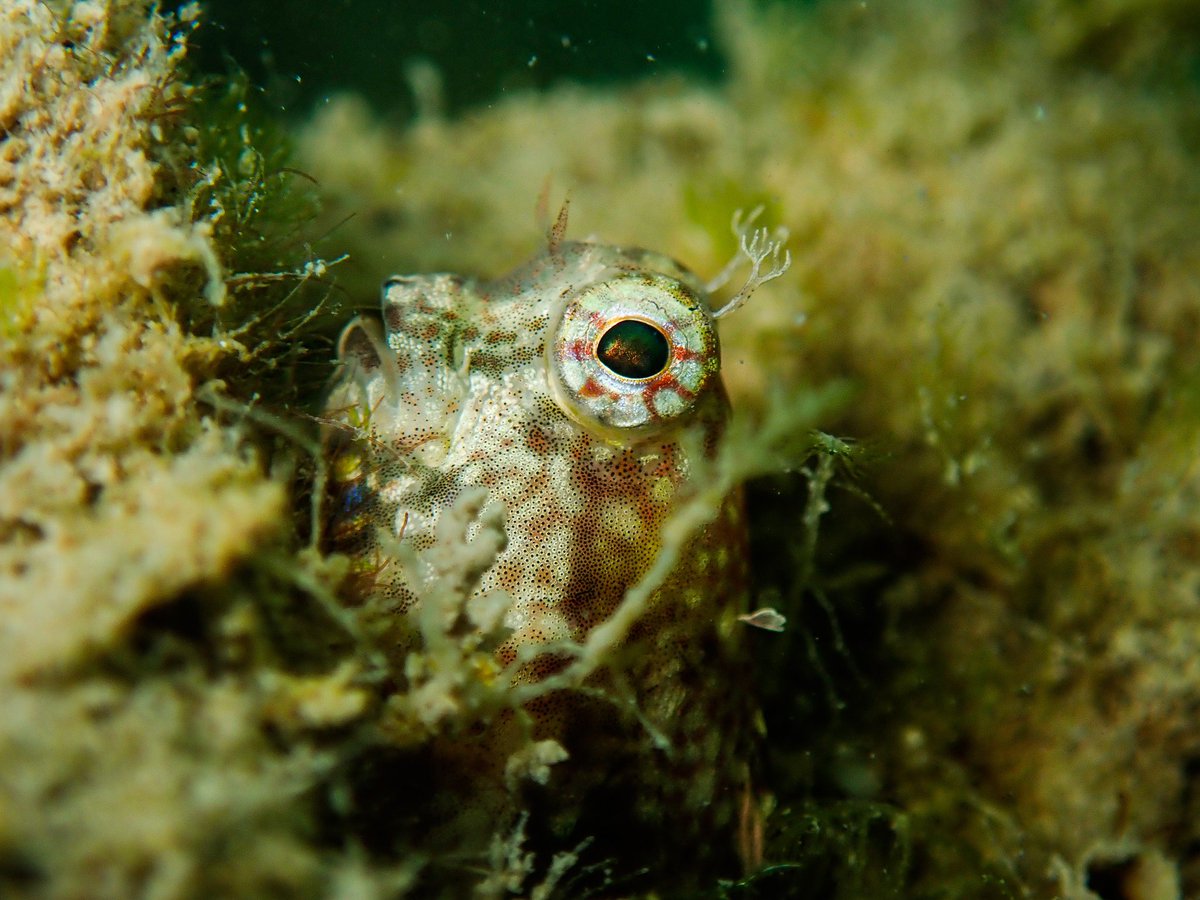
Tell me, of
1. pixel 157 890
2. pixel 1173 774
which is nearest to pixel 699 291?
pixel 157 890

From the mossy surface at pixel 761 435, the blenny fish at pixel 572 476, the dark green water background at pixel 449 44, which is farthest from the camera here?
the dark green water background at pixel 449 44

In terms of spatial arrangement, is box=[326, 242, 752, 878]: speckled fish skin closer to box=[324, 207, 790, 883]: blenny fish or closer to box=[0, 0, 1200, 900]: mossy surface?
box=[324, 207, 790, 883]: blenny fish

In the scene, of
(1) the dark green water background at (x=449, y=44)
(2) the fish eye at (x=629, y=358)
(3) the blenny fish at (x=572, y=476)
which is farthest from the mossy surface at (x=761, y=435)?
(2) the fish eye at (x=629, y=358)

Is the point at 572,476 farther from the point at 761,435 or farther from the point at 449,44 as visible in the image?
the point at 449,44

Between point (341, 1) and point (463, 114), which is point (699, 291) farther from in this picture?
point (463, 114)

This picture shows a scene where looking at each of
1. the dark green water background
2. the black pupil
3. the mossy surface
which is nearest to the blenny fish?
the black pupil

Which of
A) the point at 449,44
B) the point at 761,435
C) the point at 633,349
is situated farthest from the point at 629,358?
the point at 449,44

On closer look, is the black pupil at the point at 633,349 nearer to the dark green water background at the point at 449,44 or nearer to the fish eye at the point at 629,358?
the fish eye at the point at 629,358
